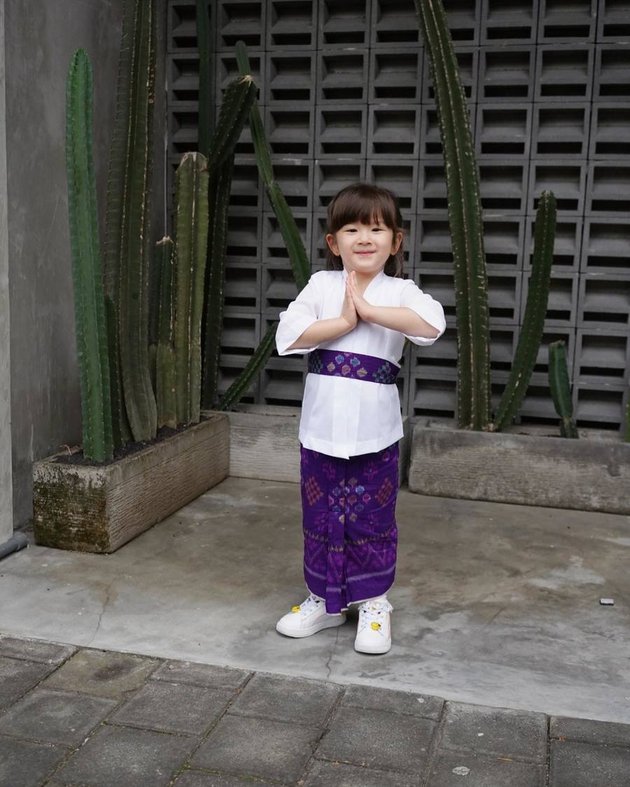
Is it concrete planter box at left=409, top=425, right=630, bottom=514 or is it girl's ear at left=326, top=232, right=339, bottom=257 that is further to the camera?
concrete planter box at left=409, top=425, right=630, bottom=514

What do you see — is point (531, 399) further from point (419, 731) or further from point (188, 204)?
point (419, 731)

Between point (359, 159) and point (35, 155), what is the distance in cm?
164

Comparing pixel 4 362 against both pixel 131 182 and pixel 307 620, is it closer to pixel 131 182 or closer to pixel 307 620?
pixel 131 182

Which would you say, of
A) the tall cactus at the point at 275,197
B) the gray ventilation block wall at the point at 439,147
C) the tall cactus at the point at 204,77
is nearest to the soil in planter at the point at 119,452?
the tall cactus at the point at 275,197

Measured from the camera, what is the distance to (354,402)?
8.40 feet

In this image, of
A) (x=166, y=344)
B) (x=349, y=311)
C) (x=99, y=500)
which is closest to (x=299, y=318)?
(x=349, y=311)

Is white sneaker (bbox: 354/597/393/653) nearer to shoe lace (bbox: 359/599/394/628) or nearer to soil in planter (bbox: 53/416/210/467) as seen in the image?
shoe lace (bbox: 359/599/394/628)

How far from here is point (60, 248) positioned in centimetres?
377

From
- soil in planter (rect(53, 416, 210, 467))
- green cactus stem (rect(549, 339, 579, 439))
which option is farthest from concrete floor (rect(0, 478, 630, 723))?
green cactus stem (rect(549, 339, 579, 439))

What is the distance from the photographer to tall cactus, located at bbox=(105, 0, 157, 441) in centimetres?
366

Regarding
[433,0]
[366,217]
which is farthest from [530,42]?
[366,217]

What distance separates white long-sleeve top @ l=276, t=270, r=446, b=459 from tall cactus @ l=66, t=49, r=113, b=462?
1053mm

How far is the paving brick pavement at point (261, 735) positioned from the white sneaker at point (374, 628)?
0.23m

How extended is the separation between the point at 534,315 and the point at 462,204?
59 centimetres
